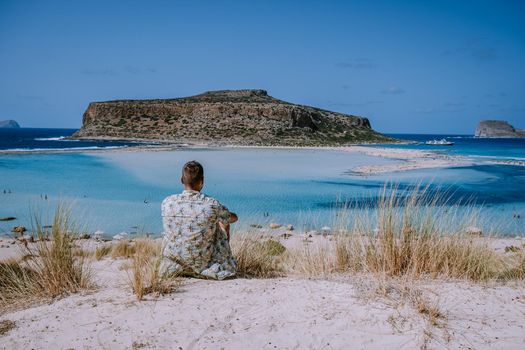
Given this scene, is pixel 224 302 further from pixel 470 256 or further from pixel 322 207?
pixel 322 207

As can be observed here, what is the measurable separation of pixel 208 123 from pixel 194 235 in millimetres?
58669

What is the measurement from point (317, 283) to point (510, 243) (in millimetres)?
5344

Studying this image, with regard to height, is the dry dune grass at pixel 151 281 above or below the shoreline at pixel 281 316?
above

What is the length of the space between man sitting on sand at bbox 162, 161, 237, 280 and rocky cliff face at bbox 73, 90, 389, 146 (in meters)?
49.8

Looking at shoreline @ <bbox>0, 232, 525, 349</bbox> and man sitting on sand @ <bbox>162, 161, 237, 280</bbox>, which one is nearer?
shoreline @ <bbox>0, 232, 525, 349</bbox>

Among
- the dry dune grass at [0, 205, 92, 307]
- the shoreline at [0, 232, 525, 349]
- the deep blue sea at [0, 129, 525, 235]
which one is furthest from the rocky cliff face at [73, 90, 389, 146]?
the shoreline at [0, 232, 525, 349]

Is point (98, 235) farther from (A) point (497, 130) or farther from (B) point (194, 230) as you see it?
(A) point (497, 130)

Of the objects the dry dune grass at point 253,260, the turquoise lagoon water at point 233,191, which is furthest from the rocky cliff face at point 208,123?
the dry dune grass at point 253,260

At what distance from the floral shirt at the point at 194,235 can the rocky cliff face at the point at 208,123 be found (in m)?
49.8

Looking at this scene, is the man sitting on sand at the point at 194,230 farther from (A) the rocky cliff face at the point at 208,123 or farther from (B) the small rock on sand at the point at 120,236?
(A) the rocky cliff face at the point at 208,123

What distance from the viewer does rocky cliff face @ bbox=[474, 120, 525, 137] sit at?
163000 millimetres

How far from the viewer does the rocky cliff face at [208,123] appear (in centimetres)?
5847

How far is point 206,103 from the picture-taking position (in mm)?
66875

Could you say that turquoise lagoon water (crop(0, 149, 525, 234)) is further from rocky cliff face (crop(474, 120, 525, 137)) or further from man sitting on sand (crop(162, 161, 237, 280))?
rocky cliff face (crop(474, 120, 525, 137))
